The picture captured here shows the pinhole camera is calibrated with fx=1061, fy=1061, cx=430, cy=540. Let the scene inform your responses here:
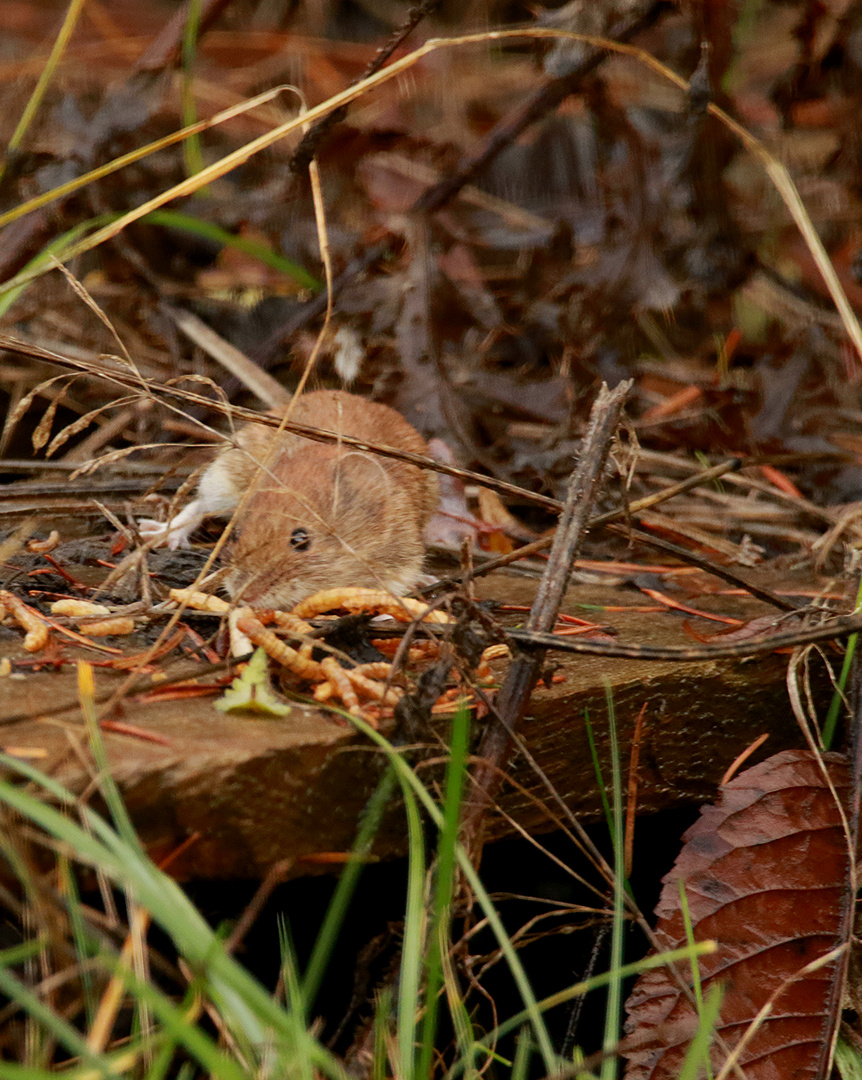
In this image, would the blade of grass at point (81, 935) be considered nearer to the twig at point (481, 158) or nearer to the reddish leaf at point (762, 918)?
the reddish leaf at point (762, 918)

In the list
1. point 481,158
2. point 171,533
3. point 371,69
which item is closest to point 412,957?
point 171,533

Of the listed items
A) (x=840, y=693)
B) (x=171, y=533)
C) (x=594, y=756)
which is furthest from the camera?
(x=171, y=533)

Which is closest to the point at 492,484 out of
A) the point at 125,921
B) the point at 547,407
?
the point at 125,921

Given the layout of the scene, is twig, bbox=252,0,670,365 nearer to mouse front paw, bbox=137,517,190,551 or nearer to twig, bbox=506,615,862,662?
mouse front paw, bbox=137,517,190,551

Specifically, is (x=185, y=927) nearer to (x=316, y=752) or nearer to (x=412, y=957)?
(x=412, y=957)

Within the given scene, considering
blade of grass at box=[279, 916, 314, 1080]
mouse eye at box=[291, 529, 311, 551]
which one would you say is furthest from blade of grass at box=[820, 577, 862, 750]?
mouse eye at box=[291, 529, 311, 551]

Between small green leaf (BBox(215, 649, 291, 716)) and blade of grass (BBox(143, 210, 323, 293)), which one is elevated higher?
blade of grass (BBox(143, 210, 323, 293))

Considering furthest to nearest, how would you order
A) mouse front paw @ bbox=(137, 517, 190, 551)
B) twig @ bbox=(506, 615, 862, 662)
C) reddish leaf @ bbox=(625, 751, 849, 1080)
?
1. mouse front paw @ bbox=(137, 517, 190, 551)
2. reddish leaf @ bbox=(625, 751, 849, 1080)
3. twig @ bbox=(506, 615, 862, 662)
